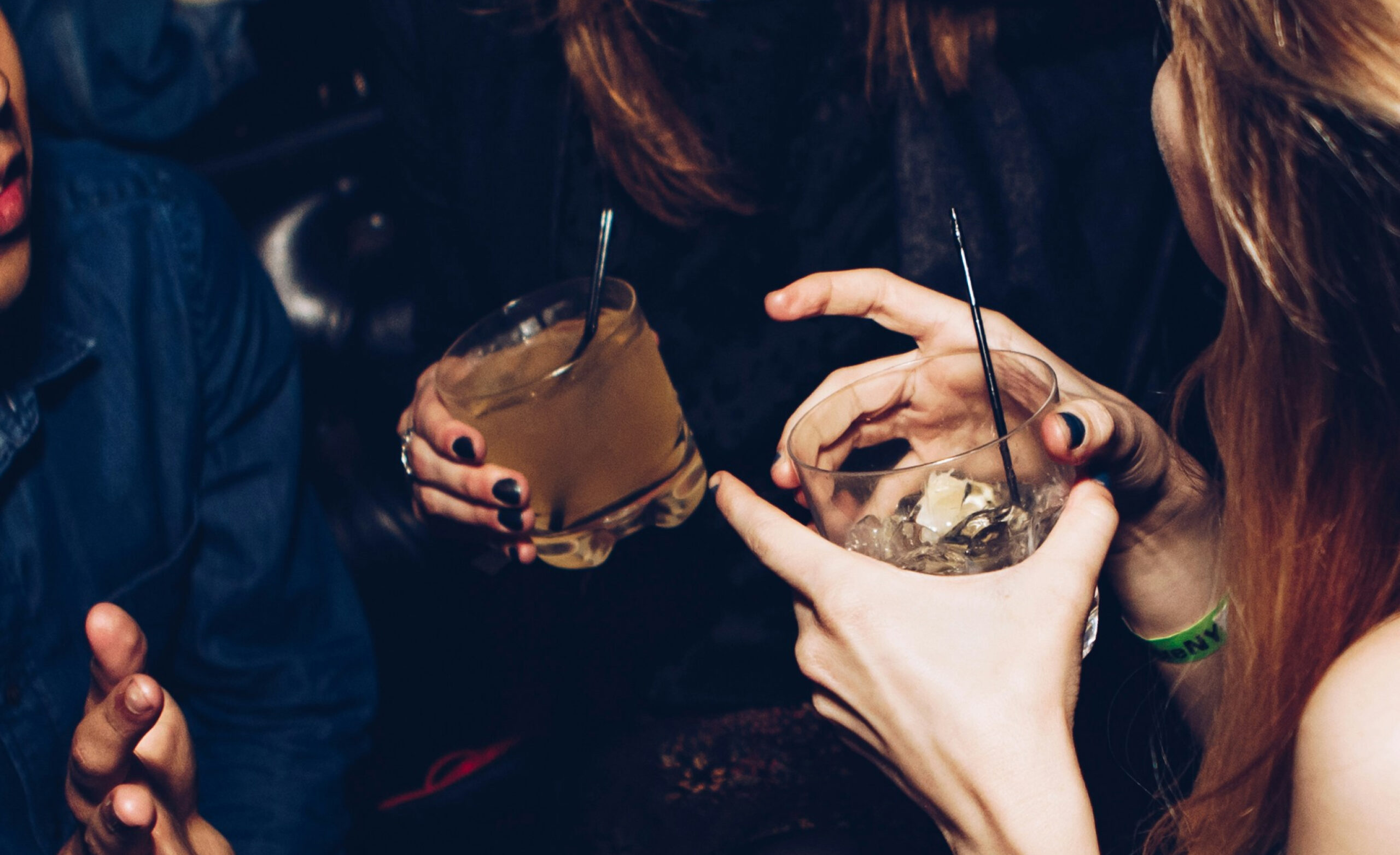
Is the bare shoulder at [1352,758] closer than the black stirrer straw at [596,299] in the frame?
Yes

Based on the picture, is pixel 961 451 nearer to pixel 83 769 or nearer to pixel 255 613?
pixel 83 769

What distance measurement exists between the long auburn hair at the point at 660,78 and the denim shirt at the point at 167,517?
66 cm

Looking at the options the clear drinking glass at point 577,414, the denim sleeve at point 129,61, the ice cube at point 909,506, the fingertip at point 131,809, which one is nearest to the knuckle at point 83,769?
the fingertip at point 131,809

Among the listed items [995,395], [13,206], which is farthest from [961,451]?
[13,206]

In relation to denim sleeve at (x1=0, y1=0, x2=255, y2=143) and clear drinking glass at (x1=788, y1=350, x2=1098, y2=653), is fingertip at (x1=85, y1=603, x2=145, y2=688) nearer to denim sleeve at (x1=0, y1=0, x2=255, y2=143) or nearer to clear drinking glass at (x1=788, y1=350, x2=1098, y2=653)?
clear drinking glass at (x1=788, y1=350, x2=1098, y2=653)

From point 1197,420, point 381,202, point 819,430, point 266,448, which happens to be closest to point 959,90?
point 1197,420

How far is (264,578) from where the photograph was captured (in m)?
1.42

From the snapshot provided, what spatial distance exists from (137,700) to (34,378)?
0.73 metres

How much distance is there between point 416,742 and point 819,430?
4.12 feet

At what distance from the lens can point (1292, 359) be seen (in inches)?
29.1

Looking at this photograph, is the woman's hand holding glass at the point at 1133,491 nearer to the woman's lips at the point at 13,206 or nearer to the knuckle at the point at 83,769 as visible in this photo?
the knuckle at the point at 83,769

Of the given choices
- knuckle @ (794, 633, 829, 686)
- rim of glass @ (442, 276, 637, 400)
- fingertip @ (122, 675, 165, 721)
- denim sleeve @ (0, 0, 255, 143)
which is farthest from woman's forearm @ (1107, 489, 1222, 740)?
denim sleeve @ (0, 0, 255, 143)

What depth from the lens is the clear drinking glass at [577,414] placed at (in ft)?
3.28

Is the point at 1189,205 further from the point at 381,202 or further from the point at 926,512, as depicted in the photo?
the point at 381,202
